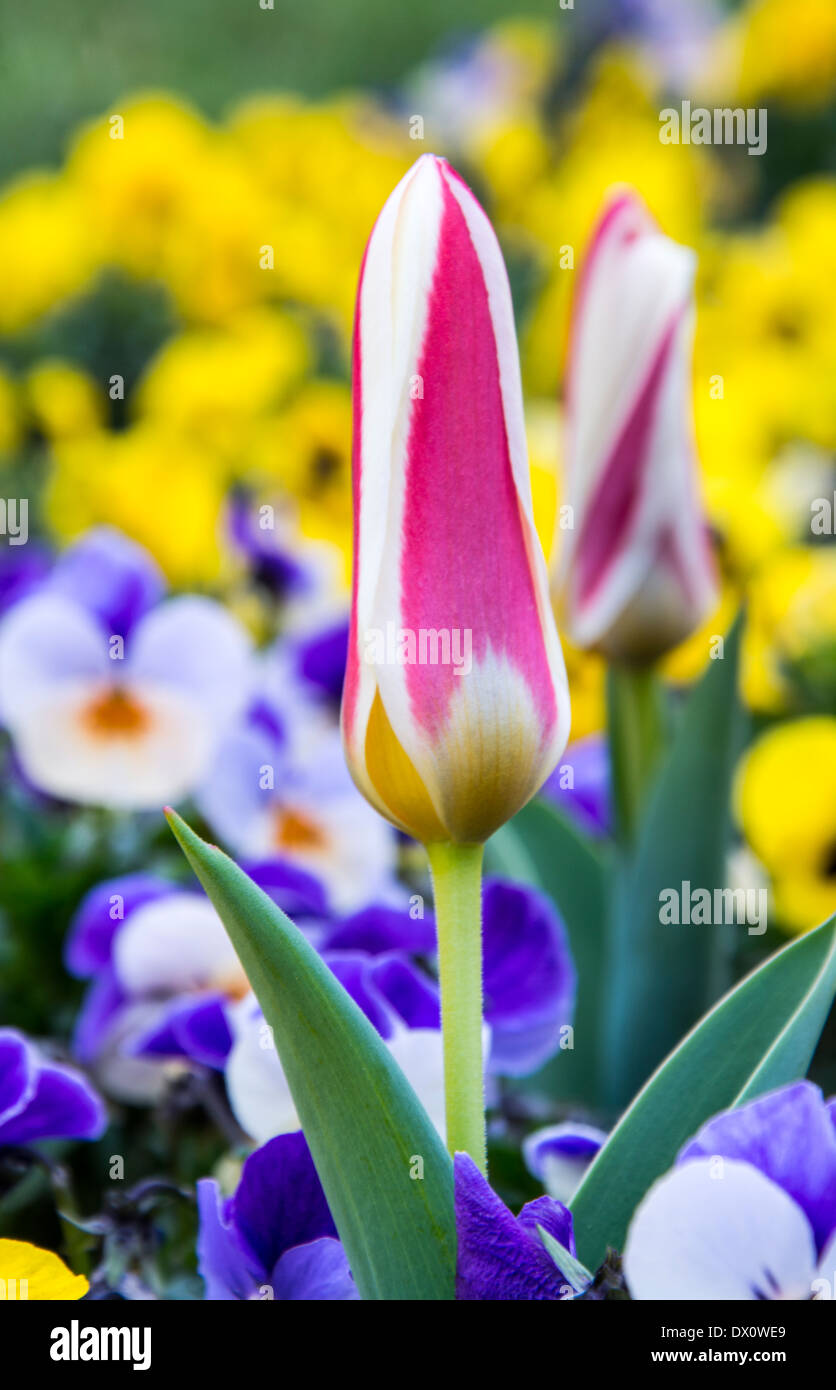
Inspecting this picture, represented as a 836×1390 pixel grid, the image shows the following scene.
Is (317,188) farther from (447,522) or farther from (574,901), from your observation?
(447,522)

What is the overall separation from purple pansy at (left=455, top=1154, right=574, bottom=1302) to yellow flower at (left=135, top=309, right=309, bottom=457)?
4.04 ft

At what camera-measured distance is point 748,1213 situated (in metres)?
0.34

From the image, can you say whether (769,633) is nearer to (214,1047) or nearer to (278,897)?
(278,897)

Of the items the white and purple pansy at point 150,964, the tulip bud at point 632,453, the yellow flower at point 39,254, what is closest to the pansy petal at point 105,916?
the white and purple pansy at point 150,964

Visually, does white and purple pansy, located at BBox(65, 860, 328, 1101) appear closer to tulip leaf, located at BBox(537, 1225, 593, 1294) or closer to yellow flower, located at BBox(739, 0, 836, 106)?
tulip leaf, located at BBox(537, 1225, 593, 1294)

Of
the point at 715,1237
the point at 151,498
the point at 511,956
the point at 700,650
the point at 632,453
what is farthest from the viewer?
the point at 151,498

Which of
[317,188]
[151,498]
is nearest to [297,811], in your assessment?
[151,498]

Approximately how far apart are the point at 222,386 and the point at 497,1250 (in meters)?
1.24

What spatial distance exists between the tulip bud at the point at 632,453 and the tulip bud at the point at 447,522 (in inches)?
12.5

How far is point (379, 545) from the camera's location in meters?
0.37

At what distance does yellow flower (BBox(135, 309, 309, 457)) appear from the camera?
1521 mm

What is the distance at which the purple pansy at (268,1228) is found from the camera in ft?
1.37
